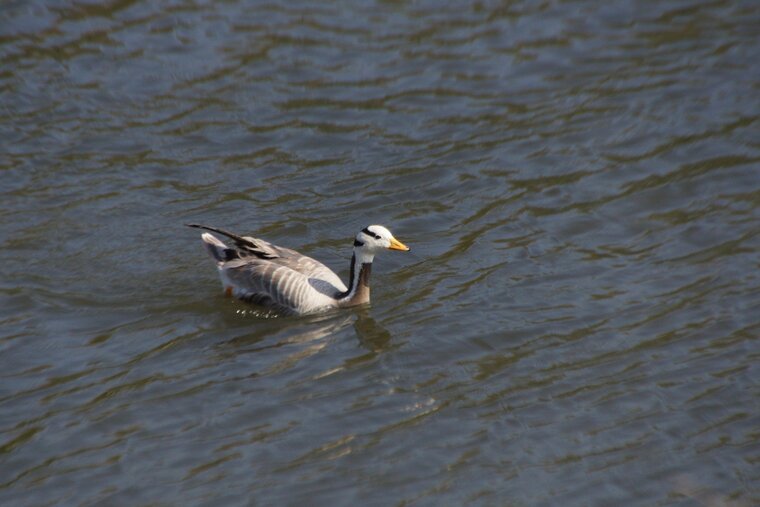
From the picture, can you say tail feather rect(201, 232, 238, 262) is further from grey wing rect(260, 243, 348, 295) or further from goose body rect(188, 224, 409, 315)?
grey wing rect(260, 243, 348, 295)

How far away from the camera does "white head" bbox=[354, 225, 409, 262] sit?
1198cm

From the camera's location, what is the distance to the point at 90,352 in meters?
11.1

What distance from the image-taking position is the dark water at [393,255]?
9094 millimetres

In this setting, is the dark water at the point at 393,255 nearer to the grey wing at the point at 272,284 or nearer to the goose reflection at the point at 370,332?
the goose reflection at the point at 370,332

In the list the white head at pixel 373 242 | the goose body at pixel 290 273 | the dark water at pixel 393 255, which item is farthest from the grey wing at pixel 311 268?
the white head at pixel 373 242

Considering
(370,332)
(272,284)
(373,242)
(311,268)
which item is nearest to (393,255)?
(311,268)

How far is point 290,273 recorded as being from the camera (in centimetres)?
1239

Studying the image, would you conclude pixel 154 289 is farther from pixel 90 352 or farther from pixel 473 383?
pixel 473 383

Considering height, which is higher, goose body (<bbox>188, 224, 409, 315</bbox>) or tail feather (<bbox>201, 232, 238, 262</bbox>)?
tail feather (<bbox>201, 232, 238, 262</bbox>)

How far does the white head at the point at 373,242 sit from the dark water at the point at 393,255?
0.62 m

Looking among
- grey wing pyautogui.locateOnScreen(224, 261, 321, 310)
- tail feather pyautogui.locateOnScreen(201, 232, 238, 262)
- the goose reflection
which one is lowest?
the goose reflection

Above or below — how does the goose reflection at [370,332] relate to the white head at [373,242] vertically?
below

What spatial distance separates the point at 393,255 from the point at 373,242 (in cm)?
138

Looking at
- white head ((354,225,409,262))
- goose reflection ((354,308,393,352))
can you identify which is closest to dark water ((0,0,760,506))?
goose reflection ((354,308,393,352))
